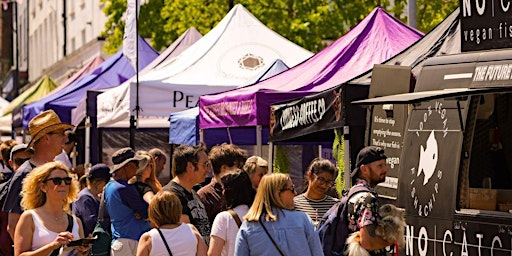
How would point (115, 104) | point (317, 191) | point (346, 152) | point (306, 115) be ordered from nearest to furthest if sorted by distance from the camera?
point (317, 191) → point (346, 152) → point (306, 115) → point (115, 104)

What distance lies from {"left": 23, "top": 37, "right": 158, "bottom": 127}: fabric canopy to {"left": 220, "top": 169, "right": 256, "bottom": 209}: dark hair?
17.5 metres

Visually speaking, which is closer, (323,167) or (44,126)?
(44,126)

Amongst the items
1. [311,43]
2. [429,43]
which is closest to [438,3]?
[311,43]

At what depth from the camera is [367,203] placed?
321 inches

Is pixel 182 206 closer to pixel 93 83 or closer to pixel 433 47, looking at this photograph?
pixel 433 47

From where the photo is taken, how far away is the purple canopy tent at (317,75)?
1466 centimetres

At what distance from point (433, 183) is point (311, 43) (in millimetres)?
22530

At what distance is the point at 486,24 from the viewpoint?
9.29 meters

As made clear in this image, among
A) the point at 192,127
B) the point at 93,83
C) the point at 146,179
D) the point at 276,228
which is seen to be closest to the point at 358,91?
the point at 146,179

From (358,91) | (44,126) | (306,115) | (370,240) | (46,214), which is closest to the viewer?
(370,240)

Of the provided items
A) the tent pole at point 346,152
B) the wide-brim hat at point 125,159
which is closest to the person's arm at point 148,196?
the wide-brim hat at point 125,159

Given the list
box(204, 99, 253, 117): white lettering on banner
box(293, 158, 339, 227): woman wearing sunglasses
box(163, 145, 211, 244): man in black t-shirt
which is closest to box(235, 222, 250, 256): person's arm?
box(163, 145, 211, 244): man in black t-shirt

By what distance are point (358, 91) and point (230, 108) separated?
13.8ft


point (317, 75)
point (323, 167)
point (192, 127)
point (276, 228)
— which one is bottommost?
point (276, 228)
